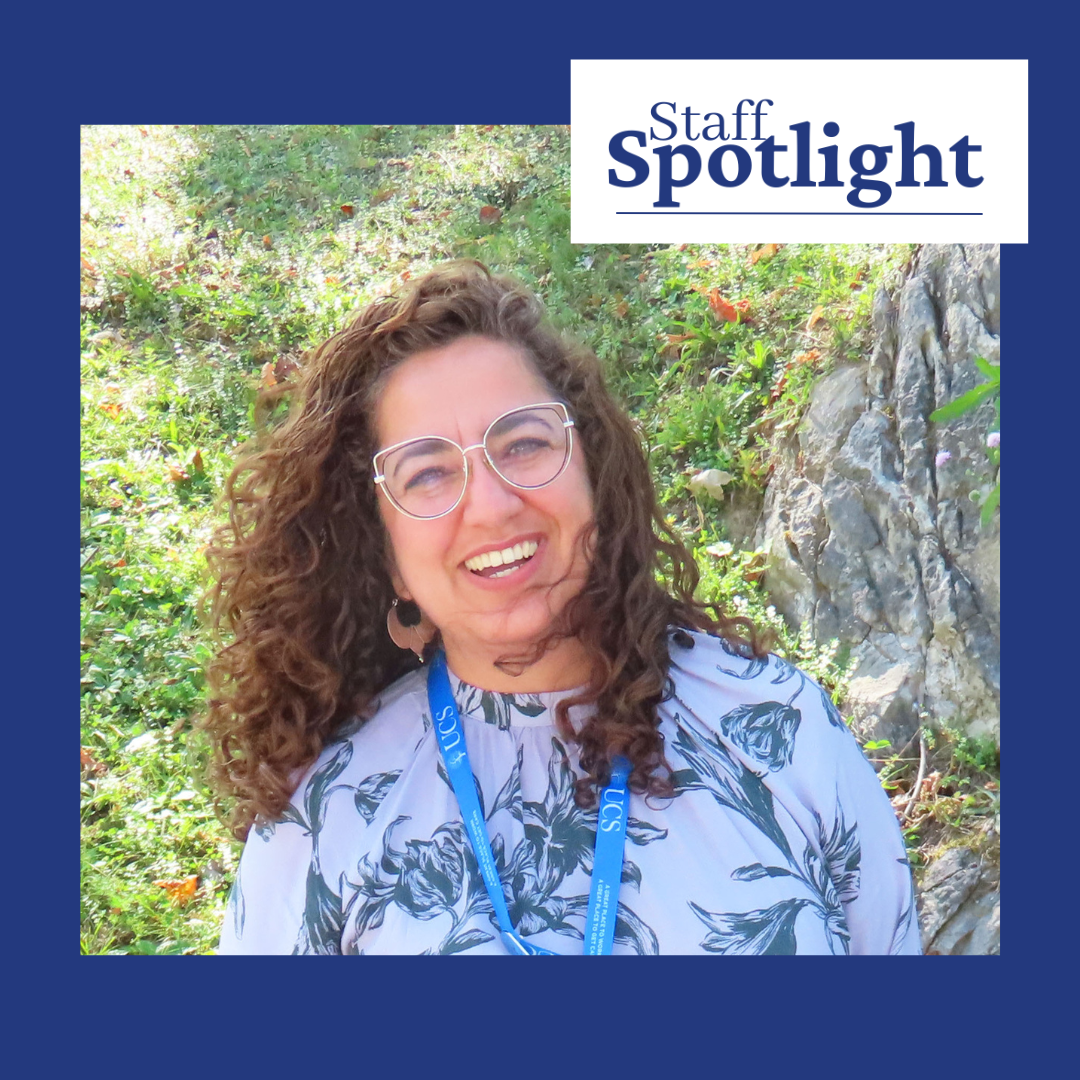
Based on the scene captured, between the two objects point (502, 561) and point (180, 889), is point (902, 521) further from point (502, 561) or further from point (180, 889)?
point (180, 889)

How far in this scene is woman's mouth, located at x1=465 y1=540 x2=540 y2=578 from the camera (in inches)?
83.4

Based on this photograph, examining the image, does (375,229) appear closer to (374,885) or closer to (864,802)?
(374,885)

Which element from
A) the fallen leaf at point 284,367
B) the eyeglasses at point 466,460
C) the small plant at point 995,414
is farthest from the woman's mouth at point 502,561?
the small plant at point 995,414

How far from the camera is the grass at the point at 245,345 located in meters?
2.69

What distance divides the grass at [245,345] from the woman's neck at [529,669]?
702 mm

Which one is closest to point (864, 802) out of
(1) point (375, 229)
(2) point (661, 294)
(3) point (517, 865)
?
(3) point (517, 865)

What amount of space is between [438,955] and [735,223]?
5.53ft

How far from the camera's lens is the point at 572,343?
2363 millimetres

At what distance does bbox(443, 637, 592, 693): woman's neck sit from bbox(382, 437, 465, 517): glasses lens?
12.2 inches

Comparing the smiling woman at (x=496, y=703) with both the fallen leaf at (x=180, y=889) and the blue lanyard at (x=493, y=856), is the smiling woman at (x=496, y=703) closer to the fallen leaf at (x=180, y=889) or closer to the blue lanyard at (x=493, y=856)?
the blue lanyard at (x=493, y=856)

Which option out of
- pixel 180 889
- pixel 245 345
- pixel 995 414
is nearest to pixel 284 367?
pixel 245 345

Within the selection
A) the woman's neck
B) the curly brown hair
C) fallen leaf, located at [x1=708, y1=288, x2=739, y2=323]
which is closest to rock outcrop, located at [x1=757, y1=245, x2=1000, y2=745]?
fallen leaf, located at [x1=708, y1=288, x2=739, y2=323]

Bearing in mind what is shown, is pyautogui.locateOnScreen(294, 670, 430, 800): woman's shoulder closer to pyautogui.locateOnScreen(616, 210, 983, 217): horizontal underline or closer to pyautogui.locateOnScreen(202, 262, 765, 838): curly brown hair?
pyautogui.locateOnScreen(202, 262, 765, 838): curly brown hair

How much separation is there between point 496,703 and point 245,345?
1.25m
